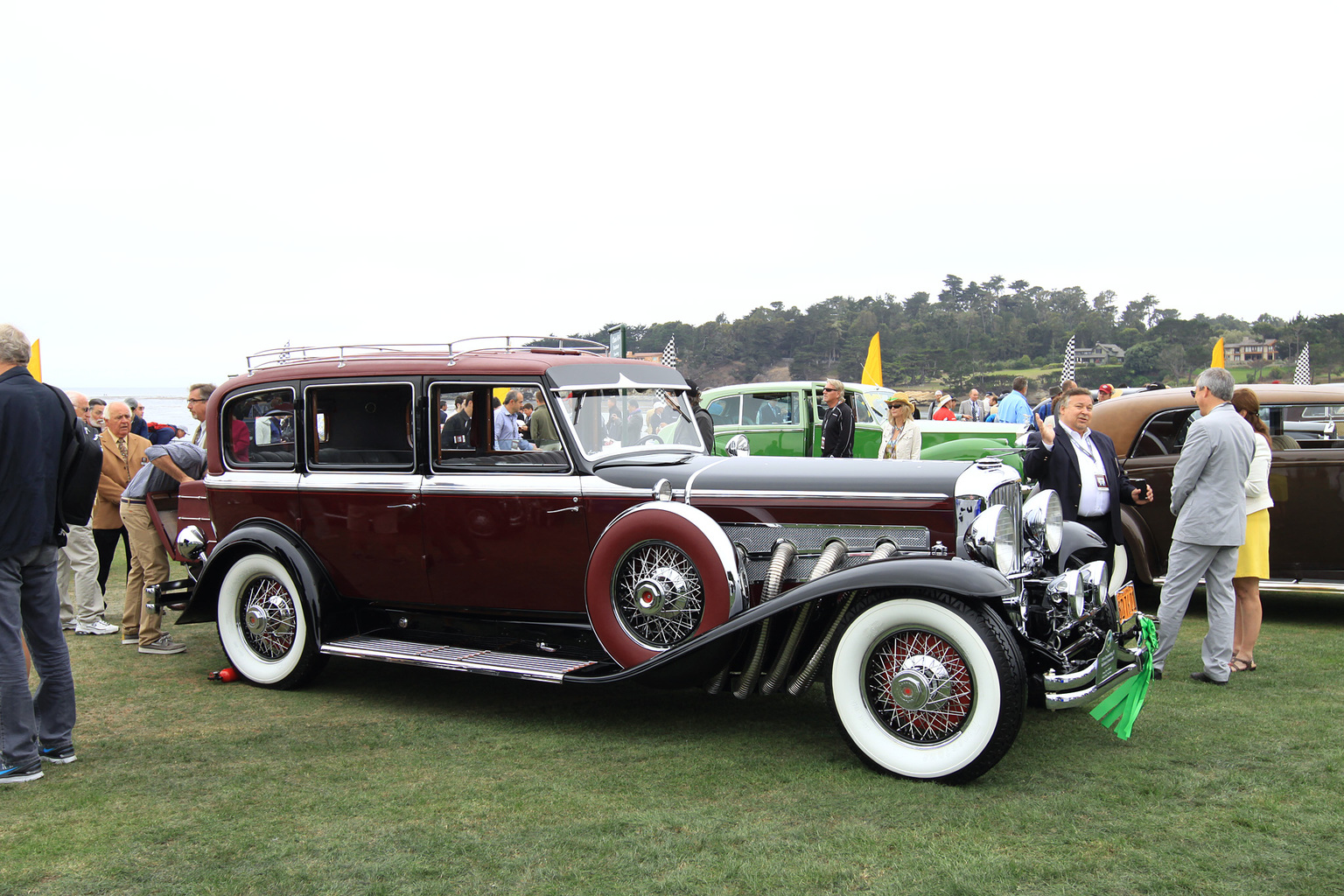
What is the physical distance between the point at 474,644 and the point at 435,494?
35.4 inches

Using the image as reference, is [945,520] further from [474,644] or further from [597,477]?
[474,644]

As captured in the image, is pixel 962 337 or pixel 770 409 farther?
pixel 962 337

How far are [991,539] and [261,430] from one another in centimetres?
450

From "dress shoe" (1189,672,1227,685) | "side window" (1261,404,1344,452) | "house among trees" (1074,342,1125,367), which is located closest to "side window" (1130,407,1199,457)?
"side window" (1261,404,1344,452)

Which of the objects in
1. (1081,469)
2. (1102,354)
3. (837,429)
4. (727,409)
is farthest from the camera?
(1102,354)

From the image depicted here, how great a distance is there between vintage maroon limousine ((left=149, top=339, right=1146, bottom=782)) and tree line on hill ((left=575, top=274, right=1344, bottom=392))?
42.7 m

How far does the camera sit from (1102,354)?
64375 millimetres

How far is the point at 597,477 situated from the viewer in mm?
4895

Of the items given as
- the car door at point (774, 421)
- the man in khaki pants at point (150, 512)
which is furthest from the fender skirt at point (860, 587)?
the car door at point (774, 421)

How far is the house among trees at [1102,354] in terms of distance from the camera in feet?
201

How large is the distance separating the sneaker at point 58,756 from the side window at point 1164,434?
7453 millimetres

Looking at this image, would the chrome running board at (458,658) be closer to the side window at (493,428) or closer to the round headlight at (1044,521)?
the side window at (493,428)

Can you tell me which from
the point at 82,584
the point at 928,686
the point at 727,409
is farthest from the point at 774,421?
the point at 928,686

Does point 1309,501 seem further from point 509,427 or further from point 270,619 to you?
point 270,619
